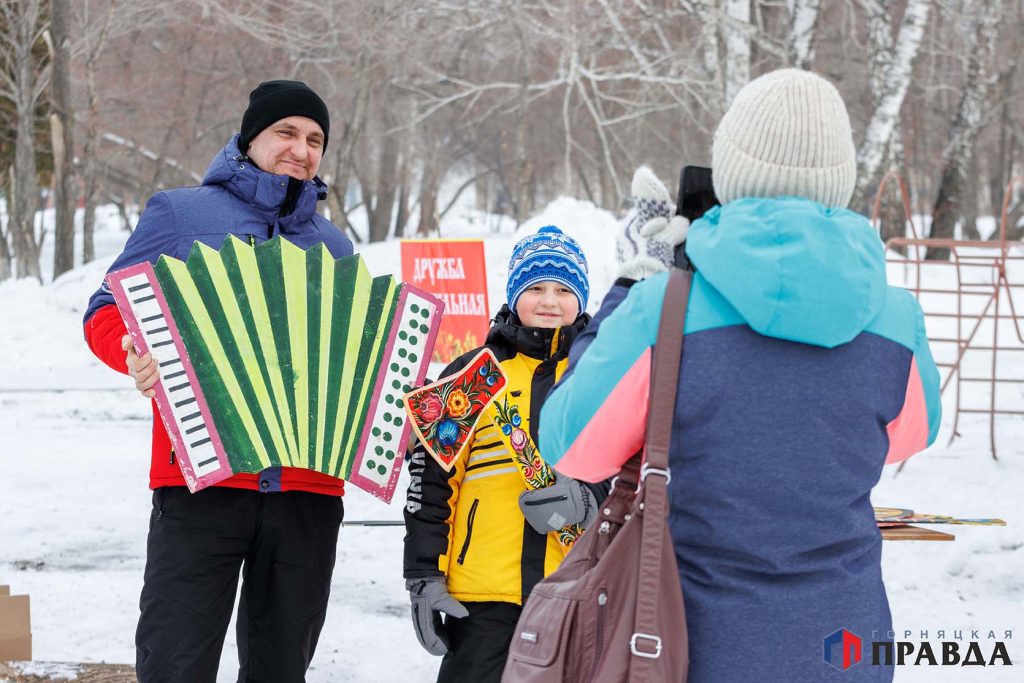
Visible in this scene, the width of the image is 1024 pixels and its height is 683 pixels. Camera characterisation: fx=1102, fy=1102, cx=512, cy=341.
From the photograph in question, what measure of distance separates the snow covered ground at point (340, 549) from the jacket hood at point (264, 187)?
219cm

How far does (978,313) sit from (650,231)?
1290cm

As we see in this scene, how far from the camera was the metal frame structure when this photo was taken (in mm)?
7793

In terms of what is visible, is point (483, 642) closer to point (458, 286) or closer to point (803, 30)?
point (458, 286)

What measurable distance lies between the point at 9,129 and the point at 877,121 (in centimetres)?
1677

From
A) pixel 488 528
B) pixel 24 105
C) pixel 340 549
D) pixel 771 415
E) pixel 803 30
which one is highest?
pixel 803 30

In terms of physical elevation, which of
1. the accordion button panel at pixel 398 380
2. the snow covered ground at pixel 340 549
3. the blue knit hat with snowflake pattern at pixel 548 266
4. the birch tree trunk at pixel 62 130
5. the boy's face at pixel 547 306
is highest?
the birch tree trunk at pixel 62 130

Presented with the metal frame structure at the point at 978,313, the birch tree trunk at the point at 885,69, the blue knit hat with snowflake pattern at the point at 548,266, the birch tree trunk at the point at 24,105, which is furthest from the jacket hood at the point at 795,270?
the birch tree trunk at the point at 24,105

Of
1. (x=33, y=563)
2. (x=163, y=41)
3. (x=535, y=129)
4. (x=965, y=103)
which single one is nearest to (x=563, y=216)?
(x=965, y=103)

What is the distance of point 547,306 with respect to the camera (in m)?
3.38

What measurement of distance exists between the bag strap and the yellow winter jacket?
3.76 feet

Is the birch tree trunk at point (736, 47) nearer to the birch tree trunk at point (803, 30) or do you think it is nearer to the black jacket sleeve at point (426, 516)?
the birch tree trunk at point (803, 30)

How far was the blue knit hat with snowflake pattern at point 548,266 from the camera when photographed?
3.43m

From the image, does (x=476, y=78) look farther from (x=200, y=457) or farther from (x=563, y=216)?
(x=200, y=457)

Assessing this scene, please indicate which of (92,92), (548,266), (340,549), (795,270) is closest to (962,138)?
(92,92)
